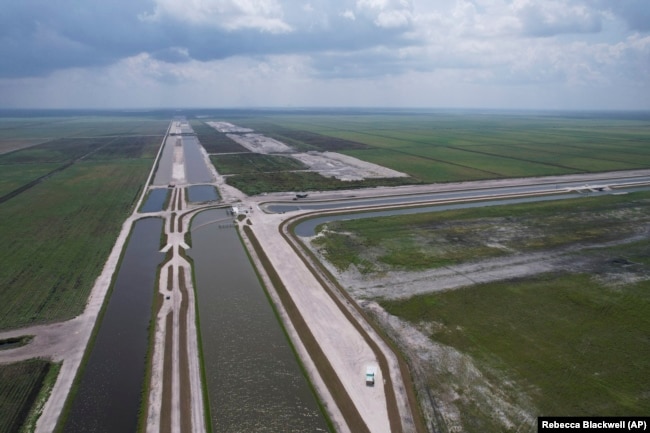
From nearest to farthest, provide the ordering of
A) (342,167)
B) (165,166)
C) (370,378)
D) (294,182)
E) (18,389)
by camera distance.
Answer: (18,389) → (370,378) → (294,182) → (342,167) → (165,166)

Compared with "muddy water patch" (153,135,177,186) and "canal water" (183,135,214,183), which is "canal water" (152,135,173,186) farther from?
"canal water" (183,135,214,183)

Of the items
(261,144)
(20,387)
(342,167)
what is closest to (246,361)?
(20,387)

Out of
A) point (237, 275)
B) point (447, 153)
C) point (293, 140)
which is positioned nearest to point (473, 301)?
point (237, 275)

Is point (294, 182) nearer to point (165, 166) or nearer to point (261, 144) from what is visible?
point (165, 166)

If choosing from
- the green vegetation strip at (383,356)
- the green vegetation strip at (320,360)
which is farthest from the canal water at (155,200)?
the green vegetation strip at (383,356)

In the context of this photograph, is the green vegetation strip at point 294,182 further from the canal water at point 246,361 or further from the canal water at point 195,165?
the canal water at point 246,361

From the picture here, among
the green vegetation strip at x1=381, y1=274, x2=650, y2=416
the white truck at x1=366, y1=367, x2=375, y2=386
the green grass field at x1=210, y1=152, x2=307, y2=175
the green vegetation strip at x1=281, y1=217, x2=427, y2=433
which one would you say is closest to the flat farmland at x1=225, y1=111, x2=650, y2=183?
the green grass field at x1=210, y1=152, x2=307, y2=175
